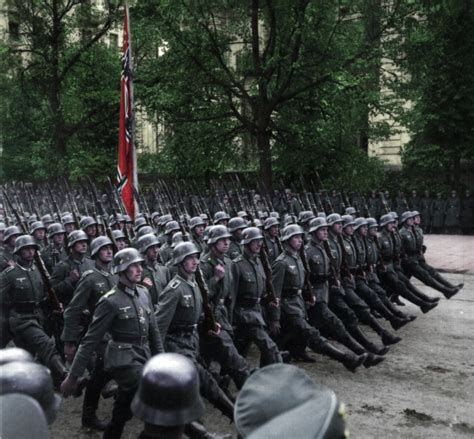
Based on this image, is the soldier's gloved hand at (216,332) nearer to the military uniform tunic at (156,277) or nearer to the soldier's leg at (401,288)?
the military uniform tunic at (156,277)

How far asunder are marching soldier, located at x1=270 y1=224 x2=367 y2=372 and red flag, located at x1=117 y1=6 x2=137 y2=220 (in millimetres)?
6187

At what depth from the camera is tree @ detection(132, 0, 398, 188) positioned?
2061 cm

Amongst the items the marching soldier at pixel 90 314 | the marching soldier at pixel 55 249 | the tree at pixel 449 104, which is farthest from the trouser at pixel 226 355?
the tree at pixel 449 104

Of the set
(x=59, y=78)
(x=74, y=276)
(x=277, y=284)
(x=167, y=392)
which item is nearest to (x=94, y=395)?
(x=74, y=276)

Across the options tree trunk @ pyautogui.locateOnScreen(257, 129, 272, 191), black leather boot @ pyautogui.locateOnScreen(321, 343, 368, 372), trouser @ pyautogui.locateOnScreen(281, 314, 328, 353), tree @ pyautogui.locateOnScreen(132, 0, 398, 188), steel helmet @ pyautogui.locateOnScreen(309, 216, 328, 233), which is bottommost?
black leather boot @ pyautogui.locateOnScreen(321, 343, 368, 372)

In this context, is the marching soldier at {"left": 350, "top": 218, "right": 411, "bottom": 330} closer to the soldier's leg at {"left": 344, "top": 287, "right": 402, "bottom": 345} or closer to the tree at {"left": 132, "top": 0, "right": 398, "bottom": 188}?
the soldier's leg at {"left": 344, "top": 287, "right": 402, "bottom": 345}

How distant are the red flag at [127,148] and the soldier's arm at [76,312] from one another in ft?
22.5

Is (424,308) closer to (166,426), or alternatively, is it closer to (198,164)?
(166,426)

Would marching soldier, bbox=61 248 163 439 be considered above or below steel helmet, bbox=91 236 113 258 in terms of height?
below

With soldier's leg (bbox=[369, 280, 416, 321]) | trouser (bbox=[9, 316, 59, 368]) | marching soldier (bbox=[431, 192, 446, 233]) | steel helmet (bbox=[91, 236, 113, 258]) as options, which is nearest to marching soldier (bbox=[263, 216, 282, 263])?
soldier's leg (bbox=[369, 280, 416, 321])

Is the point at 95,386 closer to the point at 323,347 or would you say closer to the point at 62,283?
the point at 62,283

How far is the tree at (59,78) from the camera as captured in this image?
25.5 metres

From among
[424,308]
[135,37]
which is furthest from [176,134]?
[424,308]

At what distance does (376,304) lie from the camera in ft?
33.8
